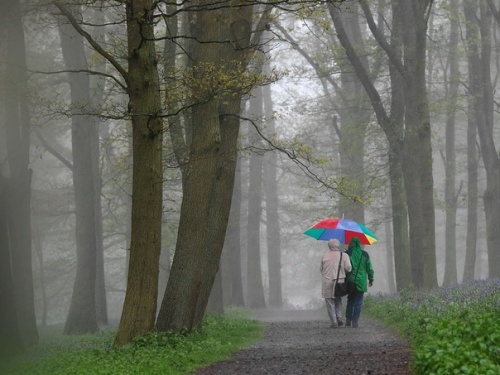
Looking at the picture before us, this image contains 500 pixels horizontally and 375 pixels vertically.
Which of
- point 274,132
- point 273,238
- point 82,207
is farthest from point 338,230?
point 273,238

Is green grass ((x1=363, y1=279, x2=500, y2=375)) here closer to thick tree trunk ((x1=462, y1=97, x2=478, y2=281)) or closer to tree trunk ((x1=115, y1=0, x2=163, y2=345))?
tree trunk ((x1=115, y1=0, x2=163, y2=345))

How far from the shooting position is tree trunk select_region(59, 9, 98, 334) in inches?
996

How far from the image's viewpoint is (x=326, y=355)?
41.0 feet

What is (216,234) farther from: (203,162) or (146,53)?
(146,53)

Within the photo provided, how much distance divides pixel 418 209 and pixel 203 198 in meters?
10.3

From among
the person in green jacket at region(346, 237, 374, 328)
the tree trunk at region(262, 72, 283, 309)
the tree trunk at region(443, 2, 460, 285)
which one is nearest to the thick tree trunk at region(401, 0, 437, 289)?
the person in green jacket at region(346, 237, 374, 328)

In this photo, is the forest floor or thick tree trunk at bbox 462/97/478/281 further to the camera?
thick tree trunk at bbox 462/97/478/281

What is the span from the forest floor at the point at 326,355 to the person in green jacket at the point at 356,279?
118 centimetres

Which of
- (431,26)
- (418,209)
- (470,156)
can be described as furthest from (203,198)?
(431,26)

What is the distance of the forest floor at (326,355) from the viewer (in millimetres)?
10695

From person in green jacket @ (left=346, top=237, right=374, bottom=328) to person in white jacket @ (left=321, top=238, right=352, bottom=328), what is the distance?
162mm

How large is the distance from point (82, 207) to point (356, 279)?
9.94 metres

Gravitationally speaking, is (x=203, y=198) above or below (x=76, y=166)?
below

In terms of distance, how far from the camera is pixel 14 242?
71.8 feet
